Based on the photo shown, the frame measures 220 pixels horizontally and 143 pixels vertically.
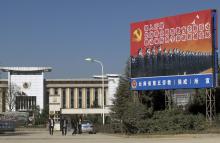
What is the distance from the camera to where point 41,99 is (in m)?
161

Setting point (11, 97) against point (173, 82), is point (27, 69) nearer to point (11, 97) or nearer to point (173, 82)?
point (11, 97)

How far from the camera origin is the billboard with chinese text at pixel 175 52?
41.1m

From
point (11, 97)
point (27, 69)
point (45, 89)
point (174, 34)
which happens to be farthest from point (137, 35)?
point (45, 89)

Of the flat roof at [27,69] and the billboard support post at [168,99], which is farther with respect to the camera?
the flat roof at [27,69]

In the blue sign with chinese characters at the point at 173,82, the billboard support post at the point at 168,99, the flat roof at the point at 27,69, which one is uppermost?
the flat roof at the point at 27,69

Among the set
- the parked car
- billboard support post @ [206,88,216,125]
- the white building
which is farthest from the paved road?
the white building

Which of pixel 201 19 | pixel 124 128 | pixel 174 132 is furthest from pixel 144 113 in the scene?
pixel 201 19

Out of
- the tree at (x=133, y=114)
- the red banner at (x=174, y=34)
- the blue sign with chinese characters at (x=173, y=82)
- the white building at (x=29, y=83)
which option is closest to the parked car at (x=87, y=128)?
the tree at (x=133, y=114)

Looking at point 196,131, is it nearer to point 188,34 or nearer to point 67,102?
point 188,34

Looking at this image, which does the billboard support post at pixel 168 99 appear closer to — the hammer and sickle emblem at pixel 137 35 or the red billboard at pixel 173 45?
the red billboard at pixel 173 45

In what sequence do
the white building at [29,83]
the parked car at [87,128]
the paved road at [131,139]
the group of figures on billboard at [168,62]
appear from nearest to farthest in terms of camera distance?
the paved road at [131,139] → the group of figures on billboard at [168,62] → the parked car at [87,128] → the white building at [29,83]

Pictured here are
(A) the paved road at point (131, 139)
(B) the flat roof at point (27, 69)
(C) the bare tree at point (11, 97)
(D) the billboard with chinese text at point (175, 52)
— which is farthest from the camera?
(B) the flat roof at point (27, 69)

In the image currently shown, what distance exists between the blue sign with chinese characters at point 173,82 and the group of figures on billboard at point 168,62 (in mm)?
344

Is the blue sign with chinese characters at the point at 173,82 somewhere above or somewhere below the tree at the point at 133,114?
above
